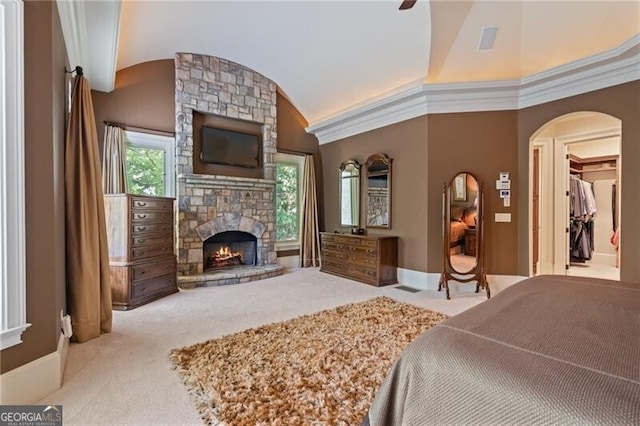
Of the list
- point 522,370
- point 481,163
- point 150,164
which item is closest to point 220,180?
point 150,164

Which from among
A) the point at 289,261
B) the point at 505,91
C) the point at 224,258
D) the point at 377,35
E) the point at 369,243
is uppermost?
the point at 377,35

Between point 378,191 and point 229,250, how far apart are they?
9.57ft

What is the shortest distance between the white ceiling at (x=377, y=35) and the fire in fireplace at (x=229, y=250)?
2.84 meters

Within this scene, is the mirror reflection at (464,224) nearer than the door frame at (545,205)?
Yes

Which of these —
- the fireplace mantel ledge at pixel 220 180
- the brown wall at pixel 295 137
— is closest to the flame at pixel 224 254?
the fireplace mantel ledge at pixel 220 180

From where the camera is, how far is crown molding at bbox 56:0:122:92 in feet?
8.94

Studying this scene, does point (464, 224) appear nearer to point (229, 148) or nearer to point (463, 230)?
point (463, 230)

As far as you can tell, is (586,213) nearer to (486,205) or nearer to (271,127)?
(486,205)

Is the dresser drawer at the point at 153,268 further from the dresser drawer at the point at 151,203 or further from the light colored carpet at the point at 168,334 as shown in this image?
the dresser drawer at the point at 151,203

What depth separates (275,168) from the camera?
241 inches

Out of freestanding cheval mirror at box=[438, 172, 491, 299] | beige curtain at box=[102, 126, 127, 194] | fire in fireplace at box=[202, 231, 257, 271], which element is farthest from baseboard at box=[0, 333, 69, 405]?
freestanding cheval mirror at box=[438, 172, 491, 299]

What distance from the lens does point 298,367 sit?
91.4 inches

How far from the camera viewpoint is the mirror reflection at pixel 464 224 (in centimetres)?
450

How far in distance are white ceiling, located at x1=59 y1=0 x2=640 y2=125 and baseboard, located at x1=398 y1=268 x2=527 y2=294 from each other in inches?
110
